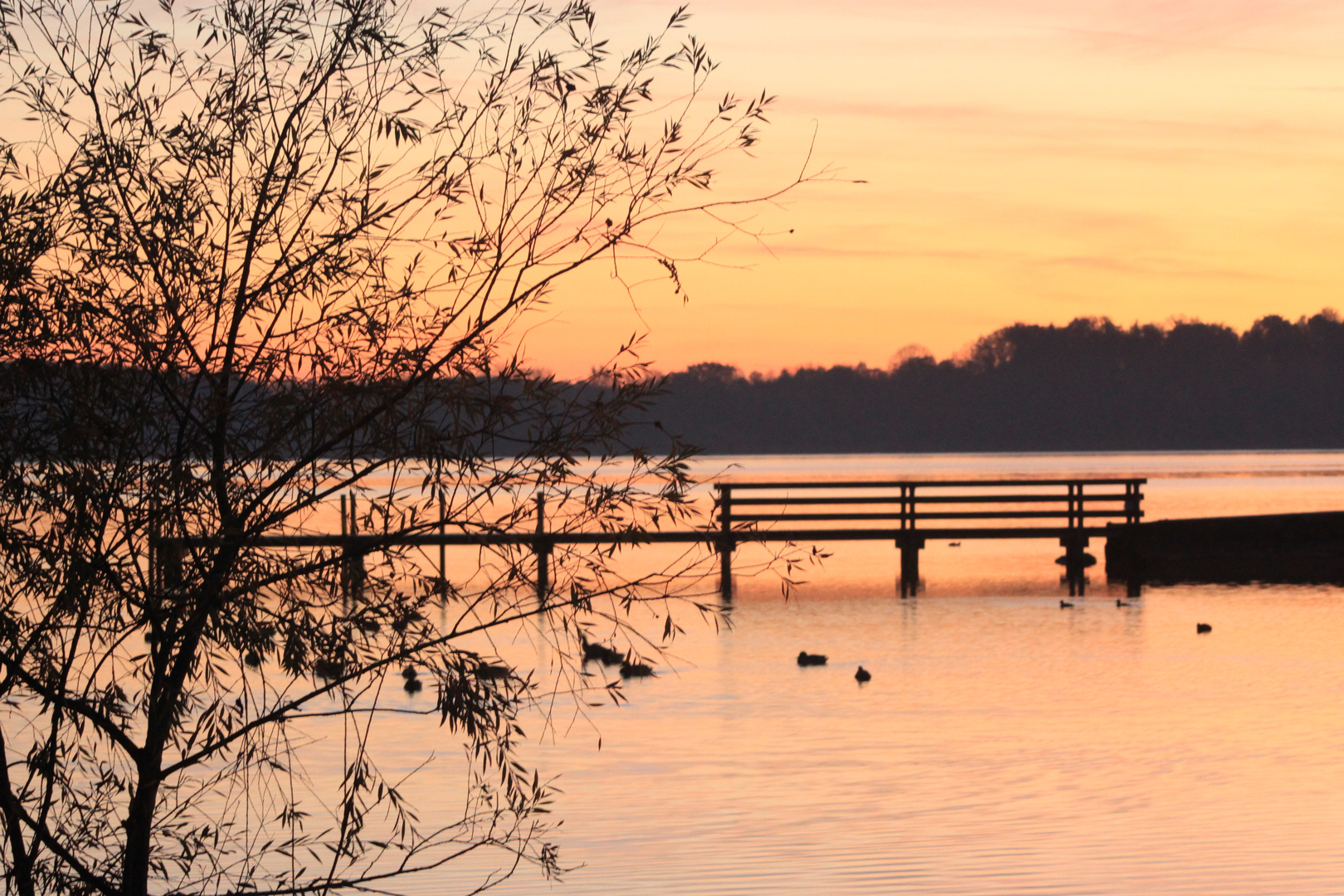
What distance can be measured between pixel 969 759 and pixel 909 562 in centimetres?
1464

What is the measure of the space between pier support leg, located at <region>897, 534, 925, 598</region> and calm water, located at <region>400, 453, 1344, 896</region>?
99.2 inches

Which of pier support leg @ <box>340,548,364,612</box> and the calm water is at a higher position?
pier support leg @ <box>340,548,364,612</box>

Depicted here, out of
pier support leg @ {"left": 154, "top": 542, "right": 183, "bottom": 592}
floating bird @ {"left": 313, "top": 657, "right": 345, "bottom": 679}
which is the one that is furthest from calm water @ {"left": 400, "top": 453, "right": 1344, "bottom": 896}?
pier support leg @ {"left": 154, "top": 542, "right": 183, "bottom": 592}

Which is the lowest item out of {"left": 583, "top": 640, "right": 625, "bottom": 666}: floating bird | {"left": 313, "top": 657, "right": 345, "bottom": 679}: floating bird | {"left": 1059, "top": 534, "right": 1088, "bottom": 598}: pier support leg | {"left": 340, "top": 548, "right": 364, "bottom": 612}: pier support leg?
{"left": 583, "top": 640, "right": 625, "bottom": 666}: floating bird

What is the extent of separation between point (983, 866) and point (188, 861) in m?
5.19

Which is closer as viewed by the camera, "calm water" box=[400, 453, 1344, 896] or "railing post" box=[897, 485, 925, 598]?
"calm water" box=[400, 453, 1344, 896]

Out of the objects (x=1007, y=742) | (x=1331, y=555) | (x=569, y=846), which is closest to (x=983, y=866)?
(x=569, y=846)

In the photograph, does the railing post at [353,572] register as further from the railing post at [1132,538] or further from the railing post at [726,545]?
the railing post at [1132,538]

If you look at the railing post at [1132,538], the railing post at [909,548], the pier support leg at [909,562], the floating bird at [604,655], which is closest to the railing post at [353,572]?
the floating bird at [604,655]

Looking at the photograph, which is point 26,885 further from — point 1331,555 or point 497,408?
point 1331,555

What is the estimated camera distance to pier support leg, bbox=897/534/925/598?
2741cm

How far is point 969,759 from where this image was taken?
13516 millimetres

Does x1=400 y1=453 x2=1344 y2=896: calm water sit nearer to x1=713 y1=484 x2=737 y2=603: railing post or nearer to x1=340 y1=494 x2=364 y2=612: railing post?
x1=713 y1=484 x2=737 y2=603: railing post

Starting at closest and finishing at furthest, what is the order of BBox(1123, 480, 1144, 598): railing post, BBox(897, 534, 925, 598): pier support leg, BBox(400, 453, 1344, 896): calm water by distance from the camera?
BBox(400, 453, 1344, 896): calm water < BBox(897, 534, 925, 598): pier support leg < BBox(1123, 480, 1144, 598): railing post
